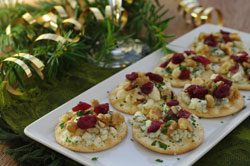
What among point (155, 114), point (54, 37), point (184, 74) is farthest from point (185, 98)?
point (54, 37)

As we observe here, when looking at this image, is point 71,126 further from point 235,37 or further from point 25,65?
point 235,37

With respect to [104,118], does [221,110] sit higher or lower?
lower

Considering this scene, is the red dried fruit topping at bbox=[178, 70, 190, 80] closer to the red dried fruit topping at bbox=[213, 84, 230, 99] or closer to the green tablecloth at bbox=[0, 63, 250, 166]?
the red dried fruit topping at bbox=[213, 84, 230, 99]

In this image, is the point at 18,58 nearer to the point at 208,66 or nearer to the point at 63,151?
the point at 63,151

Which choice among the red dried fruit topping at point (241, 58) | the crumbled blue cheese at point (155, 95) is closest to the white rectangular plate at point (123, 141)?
the crumbled blue cheese at point (155, 95)

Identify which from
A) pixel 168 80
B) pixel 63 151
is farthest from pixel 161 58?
pixel 63 151

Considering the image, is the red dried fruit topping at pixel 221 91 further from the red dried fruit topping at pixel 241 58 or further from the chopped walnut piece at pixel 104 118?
the chopped walnut piece at pixel 104 118

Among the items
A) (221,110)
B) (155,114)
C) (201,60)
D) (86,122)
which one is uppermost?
(86,122)

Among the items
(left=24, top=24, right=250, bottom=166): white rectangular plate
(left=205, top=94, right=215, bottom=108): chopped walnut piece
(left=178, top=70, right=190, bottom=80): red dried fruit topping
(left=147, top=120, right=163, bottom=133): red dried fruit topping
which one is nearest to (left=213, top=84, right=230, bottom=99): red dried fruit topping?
(left=205, top=94, right=215, bottom=108): chopped walnut piece
